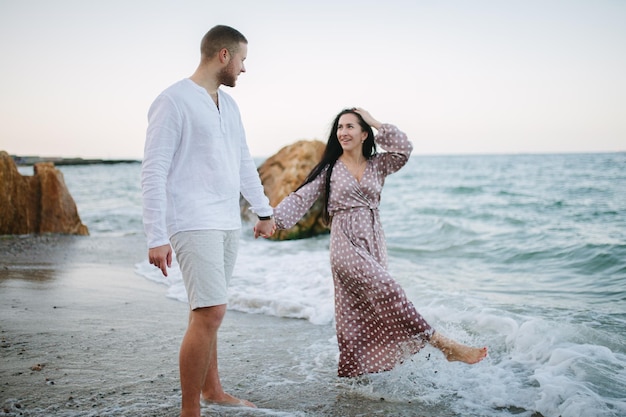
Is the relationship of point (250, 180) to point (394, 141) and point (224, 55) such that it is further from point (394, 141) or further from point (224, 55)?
point (394, 141)

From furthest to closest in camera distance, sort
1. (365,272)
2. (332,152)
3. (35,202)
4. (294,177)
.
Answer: (294,177), (35,202), (332,152), (365,272)

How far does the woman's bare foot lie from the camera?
3680 mm

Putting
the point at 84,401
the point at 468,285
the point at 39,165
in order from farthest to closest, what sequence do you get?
1. the point at 39,165
2. the point at 468,285
3. the point at 84,401

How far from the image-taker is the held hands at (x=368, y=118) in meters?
4.16

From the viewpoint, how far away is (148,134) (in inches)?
112

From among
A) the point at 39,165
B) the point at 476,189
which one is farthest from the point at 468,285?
the point at 476,189

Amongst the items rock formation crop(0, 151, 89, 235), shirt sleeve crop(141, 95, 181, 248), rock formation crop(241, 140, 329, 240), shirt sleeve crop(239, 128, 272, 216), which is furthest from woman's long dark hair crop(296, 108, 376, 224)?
rock formation crop(0, 151, 89, 235)

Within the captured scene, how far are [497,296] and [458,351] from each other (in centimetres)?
349

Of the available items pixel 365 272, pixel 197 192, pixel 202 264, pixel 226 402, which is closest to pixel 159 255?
pixel 202 264

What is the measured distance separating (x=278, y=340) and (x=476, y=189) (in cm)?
2287

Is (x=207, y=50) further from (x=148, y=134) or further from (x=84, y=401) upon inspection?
(x=84, y=401)

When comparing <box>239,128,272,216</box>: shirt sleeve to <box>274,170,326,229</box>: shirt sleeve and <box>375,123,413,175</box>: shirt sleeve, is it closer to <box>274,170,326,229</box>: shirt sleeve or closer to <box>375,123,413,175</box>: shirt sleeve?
<box>274,170,326,229</box>: shirt sleeve

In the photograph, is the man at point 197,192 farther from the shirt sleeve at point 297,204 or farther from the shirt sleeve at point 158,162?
the shirt sleeve at point 297,204

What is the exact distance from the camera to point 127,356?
419 centimetres
